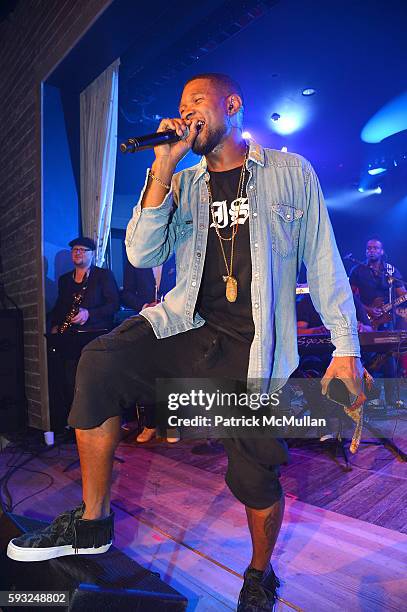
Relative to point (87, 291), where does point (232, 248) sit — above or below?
above

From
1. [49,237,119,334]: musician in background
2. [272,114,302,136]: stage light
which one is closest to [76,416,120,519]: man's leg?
[49,237,119,334]: musician in background

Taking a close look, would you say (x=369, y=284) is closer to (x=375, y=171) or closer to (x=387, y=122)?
(x=387, y=122)

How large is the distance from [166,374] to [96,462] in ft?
1.45

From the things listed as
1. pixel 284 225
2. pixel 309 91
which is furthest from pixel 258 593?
pixel 309 91

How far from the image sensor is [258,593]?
64.0 inches

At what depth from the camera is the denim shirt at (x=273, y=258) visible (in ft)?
5.68

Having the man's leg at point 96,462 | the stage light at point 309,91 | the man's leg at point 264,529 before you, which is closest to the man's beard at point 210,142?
the man's leg at point 96,462

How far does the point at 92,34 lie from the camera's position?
4297mm

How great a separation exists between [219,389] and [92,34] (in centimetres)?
415

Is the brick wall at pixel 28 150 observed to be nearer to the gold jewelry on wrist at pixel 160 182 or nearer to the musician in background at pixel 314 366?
the musician in background at pixel 314 366

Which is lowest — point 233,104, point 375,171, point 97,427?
point 97,427

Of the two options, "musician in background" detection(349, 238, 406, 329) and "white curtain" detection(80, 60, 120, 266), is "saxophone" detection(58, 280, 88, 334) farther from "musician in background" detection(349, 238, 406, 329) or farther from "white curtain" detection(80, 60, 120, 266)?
"musician in background" detection(349, 238, 406, 329)

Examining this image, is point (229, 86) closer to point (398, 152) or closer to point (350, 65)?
point (350, 65)

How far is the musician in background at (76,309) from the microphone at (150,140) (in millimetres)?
3160
